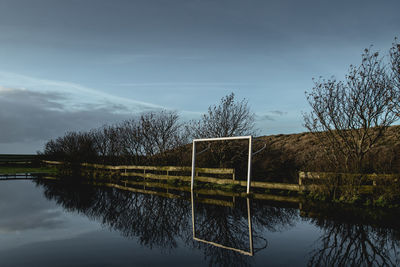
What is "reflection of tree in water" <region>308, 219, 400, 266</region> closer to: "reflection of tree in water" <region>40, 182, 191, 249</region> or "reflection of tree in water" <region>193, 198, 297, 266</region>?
"reflection of tree in water" <region>193, 198, 297, 266</region>

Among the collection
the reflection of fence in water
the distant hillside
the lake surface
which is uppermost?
the distant hillside

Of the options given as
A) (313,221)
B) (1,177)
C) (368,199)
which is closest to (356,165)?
(368,199)

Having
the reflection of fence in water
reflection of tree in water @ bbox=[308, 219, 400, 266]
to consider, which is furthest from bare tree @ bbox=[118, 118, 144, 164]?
reflection of tree in water @ bbox=[308, 219, 400, 266]

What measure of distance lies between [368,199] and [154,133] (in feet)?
57.4

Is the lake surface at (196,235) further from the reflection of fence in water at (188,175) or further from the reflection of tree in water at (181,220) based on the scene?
the reflection of fence in water at (188,175)

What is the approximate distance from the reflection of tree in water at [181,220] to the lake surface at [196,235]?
0.03 meters

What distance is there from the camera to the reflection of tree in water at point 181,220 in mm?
7266

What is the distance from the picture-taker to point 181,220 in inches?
388

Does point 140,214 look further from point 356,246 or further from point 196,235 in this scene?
point 356,246

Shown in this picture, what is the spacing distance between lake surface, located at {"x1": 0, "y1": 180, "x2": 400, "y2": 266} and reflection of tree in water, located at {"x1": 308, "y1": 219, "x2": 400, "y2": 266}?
0.06ft

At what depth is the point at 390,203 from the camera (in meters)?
11.9

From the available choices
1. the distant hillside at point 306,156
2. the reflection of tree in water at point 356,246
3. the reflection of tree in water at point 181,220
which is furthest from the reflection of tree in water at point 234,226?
the distant hillside at point 306,156

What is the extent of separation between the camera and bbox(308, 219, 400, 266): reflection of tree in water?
Answer: 614 centimetres

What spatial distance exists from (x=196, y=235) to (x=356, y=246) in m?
3.46
